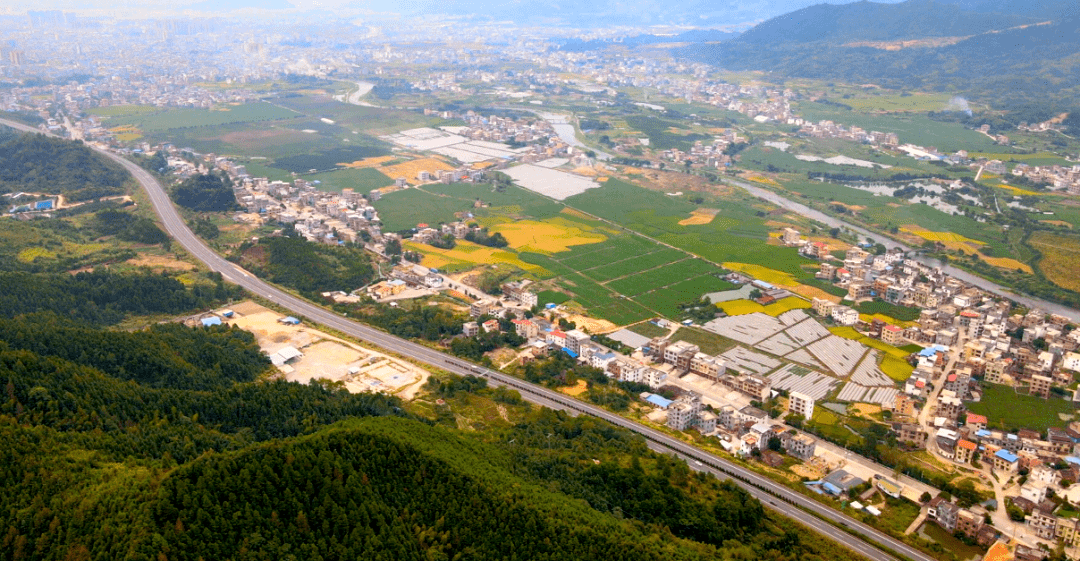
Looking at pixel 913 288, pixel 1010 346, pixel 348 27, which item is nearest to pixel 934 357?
pixel 1010 346

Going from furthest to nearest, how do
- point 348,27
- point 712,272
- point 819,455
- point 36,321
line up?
point 348,27, point 712,272, point 36,321, point 819,455

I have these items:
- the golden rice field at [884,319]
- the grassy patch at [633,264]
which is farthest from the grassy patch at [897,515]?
the grassy patch at [633,264]

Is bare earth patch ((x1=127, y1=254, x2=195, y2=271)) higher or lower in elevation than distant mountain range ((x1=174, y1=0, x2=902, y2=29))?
lower

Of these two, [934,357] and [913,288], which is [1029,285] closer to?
[913,288]


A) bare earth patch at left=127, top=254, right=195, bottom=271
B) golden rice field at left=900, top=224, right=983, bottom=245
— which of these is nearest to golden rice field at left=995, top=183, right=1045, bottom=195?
golden rice field at left=900, top=224, right=983, bottom=245

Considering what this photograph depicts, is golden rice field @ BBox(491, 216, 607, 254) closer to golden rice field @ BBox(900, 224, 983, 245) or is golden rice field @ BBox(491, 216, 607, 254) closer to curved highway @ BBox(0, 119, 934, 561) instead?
curved highway @ BBox(0, 119, 934, 561)

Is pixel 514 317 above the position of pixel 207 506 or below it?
below
